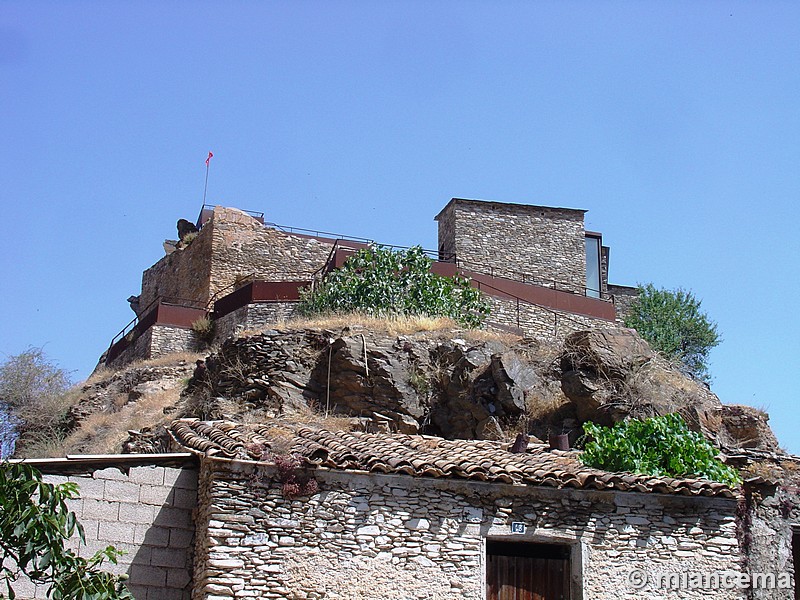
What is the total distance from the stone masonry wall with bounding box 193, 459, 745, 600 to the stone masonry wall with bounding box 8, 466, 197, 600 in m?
0.41

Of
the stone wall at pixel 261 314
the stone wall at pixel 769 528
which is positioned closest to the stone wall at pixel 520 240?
the stone wall at pixel 261 314

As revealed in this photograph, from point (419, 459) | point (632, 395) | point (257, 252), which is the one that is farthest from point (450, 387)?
point (257, 252)

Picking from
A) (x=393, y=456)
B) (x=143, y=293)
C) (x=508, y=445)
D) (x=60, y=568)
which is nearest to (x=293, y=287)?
(x=143, y=293)

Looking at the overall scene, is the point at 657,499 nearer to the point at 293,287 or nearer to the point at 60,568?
the point at 60,568

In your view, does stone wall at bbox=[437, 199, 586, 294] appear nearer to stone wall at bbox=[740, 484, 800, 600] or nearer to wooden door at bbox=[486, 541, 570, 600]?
stone wall at bbox=[740, 484, 800, 600]

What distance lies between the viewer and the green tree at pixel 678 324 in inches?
1462

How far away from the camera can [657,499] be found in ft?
45.0

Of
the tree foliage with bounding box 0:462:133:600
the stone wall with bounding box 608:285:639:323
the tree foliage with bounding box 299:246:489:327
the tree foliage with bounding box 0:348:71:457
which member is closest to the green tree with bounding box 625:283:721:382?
the stone wall with bounding box 608:285:639:323

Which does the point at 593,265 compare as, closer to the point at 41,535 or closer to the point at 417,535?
the point at 417,535

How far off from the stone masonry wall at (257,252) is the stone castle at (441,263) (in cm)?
4

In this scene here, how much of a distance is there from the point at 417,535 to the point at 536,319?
19.8 metres

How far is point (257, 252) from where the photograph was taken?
121 ft

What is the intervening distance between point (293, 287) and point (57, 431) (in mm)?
8333

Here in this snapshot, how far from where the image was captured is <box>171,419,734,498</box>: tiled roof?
12.8m
